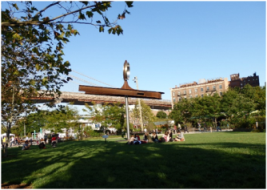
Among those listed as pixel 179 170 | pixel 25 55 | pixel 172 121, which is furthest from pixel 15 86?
pixel 172 121

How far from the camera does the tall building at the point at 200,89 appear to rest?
92250mm

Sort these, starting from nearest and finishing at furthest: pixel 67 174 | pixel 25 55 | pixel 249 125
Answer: pixel 67 174, pixel 25 55, pixel 249 125

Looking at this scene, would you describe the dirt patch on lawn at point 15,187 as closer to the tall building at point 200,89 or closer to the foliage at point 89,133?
the foliage at point 89,133

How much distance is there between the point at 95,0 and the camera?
5020mm

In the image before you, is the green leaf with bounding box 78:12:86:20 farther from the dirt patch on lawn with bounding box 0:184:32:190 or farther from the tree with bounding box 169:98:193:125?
the tree with bounding box 169:98:193:125

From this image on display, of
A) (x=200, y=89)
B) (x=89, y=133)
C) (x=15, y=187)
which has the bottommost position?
(x=89, y=133)

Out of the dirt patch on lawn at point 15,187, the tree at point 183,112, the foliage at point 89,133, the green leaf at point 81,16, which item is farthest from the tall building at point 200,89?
the dirt patch on lawn at point 15,187

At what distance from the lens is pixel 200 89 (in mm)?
96000

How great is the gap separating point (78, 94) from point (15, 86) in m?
67.1

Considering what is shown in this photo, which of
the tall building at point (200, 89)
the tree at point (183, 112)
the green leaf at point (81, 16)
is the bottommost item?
the tree at point (183, 112)

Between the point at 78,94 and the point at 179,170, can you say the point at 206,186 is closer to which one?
the point at 179,170

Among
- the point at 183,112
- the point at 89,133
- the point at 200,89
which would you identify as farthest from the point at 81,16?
the point at 200,89

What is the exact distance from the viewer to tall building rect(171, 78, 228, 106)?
92.2m

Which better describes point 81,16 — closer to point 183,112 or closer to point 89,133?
point 89,133
